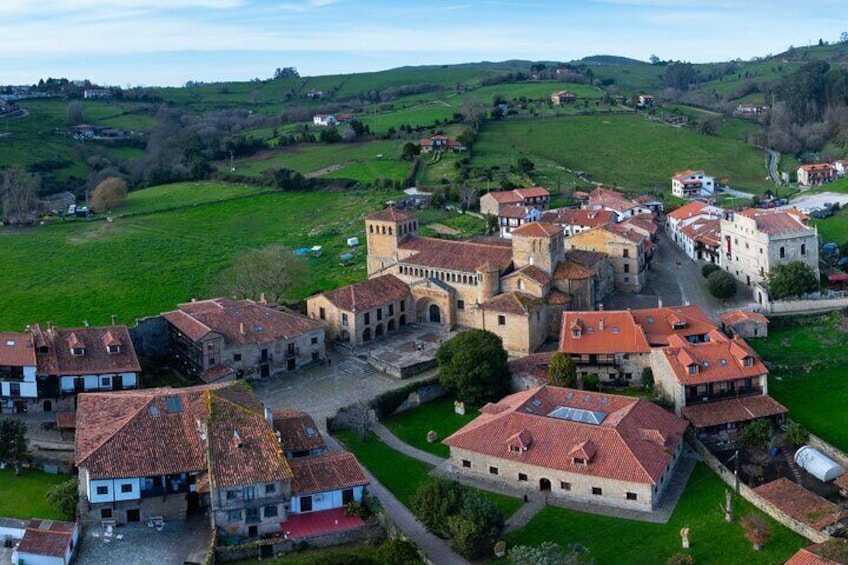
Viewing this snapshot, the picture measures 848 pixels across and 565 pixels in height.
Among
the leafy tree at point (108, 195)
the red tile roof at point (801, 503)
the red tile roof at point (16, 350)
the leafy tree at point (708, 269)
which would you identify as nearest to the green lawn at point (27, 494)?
the red tile roof at point (16, 350)

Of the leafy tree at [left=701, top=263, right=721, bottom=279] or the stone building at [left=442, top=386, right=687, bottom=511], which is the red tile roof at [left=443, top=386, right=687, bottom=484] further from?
the leafy tree at [left=701, top=263, right=721, bottom=279]

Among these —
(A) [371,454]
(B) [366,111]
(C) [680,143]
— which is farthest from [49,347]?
(B) [366,111]

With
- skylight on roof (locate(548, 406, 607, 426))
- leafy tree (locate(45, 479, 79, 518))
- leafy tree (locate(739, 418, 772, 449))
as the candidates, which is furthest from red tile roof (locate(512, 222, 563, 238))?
leafy tree (locate(45, 479, 79, 518))

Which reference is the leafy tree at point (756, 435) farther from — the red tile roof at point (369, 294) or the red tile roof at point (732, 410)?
the red tile roof at point (369, 294)

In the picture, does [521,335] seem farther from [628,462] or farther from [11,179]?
[11,179]

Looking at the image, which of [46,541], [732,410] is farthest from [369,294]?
[46,541]

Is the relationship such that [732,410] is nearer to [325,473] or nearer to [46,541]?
[325,473]
